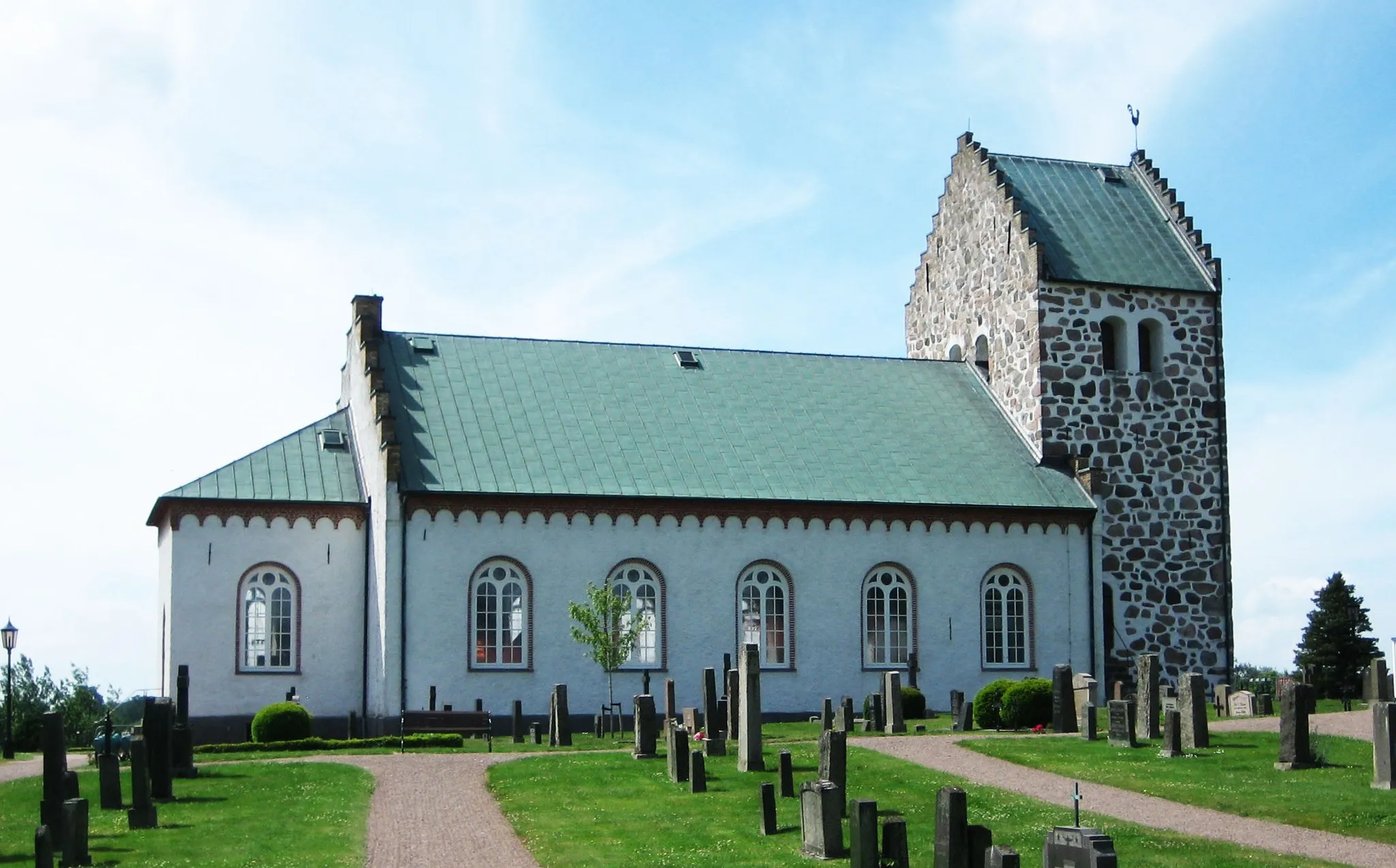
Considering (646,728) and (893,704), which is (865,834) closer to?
(646,728)

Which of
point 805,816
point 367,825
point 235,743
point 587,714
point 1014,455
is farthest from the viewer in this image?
point 1014,455

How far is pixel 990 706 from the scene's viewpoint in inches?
1283

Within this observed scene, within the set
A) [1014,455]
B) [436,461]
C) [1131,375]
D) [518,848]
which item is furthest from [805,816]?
[1131,375]

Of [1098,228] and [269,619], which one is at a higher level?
[1098,228]

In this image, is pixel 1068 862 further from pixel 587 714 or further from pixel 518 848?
pixel 587 714

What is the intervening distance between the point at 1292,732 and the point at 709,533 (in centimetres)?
1567

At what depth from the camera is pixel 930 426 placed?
41.5 metres

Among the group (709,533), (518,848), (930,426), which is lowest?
(518,848)

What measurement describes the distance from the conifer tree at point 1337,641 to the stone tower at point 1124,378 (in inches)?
349

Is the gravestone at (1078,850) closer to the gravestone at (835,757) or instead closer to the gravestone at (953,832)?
the gravestone at (953,832)

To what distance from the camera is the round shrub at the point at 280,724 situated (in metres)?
32.4

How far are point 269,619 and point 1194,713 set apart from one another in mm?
19584

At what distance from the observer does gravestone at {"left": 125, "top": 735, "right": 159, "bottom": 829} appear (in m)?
20.4

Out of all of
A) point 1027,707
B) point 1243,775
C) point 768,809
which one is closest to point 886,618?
point 1027,707
